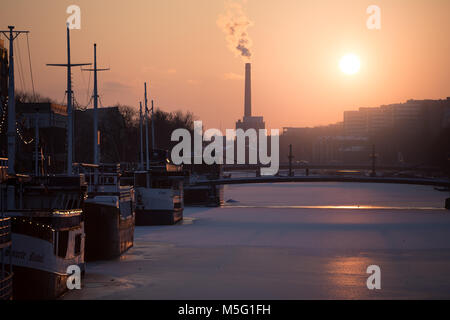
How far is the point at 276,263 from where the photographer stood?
116 feet

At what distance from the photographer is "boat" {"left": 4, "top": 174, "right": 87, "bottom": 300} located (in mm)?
22188

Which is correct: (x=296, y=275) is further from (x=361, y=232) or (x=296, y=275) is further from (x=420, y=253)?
(x=361, y=232)

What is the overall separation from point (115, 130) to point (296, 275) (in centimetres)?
6572

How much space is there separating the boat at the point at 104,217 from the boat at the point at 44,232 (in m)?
5.50

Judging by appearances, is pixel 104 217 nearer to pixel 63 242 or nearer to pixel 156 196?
pixel 63 242

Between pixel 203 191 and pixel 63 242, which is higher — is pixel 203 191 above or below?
below

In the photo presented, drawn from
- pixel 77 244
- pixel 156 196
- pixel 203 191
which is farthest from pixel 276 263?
pixel 203 191

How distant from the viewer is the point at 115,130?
9425 centimetres

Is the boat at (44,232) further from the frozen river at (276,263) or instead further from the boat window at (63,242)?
the frozen river at (276,263)

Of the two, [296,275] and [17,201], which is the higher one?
[17,201]

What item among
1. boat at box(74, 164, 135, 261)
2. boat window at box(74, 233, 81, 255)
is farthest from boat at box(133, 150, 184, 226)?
boat window at box(74, 233, 81, 255)

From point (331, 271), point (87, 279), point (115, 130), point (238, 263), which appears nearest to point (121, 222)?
point (238, 263)

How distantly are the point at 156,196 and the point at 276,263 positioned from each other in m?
24.7

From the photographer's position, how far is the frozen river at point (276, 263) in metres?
26.9
